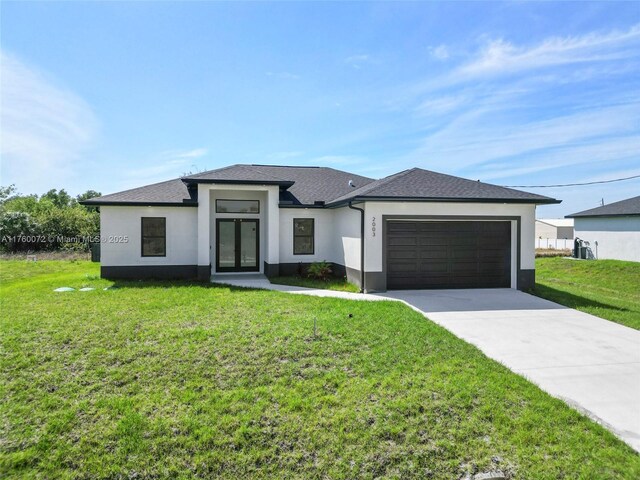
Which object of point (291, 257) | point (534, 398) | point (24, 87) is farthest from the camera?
point (291, 257)

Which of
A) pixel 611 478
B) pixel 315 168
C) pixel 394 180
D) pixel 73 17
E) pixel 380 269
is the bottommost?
pixel 611 478

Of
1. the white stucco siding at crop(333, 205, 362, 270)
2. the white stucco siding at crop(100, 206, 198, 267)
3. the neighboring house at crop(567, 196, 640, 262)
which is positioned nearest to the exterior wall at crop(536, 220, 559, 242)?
the neighboring house at crop(567, 196, 640, 262)

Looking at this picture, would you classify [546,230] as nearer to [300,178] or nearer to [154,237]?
[300,178]

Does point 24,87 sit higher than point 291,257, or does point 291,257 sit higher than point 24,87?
point 24,87

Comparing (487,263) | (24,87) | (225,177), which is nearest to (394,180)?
(487,263)

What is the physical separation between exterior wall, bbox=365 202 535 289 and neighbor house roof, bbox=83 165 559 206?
38cm

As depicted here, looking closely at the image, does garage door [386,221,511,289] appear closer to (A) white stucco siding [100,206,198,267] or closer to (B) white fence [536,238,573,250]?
(A) white stucco siding [100,206,198,267]

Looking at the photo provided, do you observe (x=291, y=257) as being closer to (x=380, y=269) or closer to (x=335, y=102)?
(x=380, y=269)

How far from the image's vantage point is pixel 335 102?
567 inches

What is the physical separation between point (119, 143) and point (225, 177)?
828 cm

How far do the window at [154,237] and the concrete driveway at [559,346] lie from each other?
817 cm

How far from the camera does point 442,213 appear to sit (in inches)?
444

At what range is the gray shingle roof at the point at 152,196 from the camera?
12.6m
